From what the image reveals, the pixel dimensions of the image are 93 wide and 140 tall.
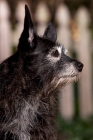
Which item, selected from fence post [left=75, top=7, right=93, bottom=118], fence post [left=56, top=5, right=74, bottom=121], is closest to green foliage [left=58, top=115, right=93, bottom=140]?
fence post [left=56, top=5, right=74, bottom=121]

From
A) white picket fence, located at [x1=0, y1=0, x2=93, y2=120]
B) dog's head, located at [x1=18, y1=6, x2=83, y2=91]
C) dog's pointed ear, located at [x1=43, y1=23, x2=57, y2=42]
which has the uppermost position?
dog's pointed ear, located at [x1=43, y1=23, x2=57, y2=42]

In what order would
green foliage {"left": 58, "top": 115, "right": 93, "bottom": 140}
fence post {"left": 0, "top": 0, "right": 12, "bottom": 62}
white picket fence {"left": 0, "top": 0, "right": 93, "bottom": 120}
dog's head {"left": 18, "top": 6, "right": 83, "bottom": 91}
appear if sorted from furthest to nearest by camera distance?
white picket fence {"left": 0, "top": 0, "right": 93, "bottom": 120}, fence post {"left": 0, "top": 0, "right": 12, "bottom": 62}, green foliage {"left": 58, "top": 115, "right": 93, "bottom": 140}, dog's head {"left": 18, "top": 6, "right": 83, "bottom": 91}

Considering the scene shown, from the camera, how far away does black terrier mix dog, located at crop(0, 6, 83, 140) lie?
875cm

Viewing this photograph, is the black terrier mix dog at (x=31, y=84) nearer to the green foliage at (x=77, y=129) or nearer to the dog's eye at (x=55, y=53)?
the dog's eye at (x=55, y=53)

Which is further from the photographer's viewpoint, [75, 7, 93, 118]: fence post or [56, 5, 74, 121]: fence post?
[75, 7, 93, 118]: fence post

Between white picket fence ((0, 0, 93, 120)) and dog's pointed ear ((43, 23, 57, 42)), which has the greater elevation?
dog's pointed ear ((43, 23, 57, 42))

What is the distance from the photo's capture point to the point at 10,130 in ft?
28.6

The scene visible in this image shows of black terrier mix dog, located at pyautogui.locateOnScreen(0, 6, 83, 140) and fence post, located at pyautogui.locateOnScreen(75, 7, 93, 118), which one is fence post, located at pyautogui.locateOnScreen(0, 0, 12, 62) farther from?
black terrier mix dog, located at pyautogui.locateOnScreen(0, 6, 83, 140)

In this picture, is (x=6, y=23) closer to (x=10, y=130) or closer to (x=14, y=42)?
(x=14, y=42)

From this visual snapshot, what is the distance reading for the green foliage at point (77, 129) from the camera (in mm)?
13195

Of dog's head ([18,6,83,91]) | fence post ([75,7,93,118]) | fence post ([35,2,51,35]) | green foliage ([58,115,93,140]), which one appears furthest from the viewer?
fence post ([75,7,93,118])

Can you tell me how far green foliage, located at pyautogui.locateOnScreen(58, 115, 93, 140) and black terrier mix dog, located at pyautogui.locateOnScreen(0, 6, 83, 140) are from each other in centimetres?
363

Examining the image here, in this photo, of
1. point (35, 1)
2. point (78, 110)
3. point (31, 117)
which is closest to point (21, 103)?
point (31, 117)

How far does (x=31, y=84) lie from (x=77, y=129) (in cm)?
531
